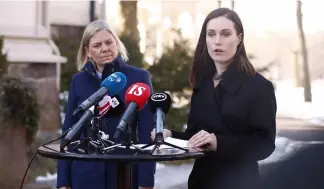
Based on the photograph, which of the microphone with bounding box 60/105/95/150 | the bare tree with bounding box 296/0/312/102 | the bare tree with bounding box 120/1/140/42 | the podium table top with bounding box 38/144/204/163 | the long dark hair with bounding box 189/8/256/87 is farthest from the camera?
the bare tree with bounding box 120/1/140/42

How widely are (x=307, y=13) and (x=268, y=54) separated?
62 cm

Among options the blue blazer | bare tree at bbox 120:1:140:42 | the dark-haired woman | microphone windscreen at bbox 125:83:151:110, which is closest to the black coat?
the dark-haired woman

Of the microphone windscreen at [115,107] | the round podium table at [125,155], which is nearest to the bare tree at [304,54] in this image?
the microphone windscreen at [115,107]

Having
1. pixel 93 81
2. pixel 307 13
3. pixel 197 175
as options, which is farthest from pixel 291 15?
pixel 197 175

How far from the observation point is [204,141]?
7.47 ft

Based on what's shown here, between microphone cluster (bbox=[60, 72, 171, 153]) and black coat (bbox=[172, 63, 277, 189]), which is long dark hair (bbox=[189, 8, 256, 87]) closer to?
black coat (bbox=[172, 63, 277, 189])

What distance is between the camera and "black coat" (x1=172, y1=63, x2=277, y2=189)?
232 cm

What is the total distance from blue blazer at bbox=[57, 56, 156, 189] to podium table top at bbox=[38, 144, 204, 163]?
58 cm

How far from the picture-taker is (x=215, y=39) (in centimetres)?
241

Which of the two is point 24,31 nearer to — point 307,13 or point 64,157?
point 307,13

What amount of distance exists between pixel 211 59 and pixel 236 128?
1.12 feet

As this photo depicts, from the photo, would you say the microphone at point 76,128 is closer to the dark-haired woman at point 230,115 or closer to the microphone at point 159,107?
the microphone at point 159,107

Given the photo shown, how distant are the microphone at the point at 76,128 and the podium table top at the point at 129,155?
0.05m

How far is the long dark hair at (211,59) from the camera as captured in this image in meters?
2.42
